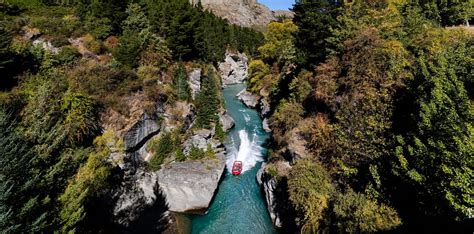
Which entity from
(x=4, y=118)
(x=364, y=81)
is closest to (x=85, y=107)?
(x=4, y=118)

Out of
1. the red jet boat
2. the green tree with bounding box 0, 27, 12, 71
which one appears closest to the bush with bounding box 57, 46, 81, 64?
the green tree with bounding box 0, 27, 12, 71

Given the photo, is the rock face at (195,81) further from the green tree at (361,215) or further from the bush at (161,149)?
the green tree at (361,215)

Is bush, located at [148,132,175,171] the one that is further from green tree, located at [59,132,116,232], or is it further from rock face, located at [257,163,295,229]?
rock face, located at [257,163,295,229]

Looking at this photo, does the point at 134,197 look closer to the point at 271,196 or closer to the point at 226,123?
the point at 271,196

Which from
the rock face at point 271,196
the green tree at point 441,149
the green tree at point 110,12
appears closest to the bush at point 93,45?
the green tree at point 110,12

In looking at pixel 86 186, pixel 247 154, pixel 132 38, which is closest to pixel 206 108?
pixel 247 154
